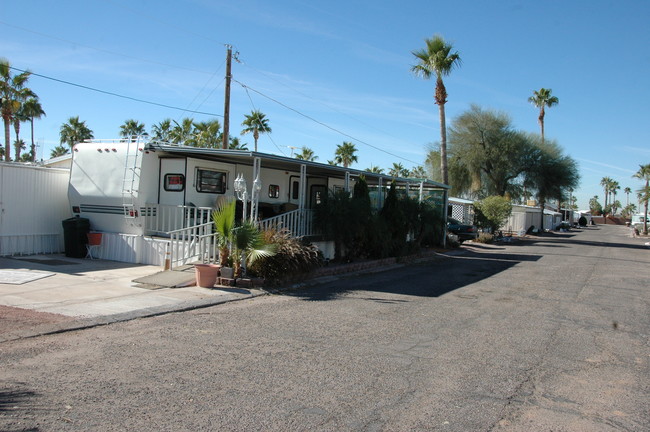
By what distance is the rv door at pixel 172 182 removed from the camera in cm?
1324

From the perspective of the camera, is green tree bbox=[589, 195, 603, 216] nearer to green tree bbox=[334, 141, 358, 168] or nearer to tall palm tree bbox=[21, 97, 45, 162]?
green tree bbox=[334, 141, 358, 168]

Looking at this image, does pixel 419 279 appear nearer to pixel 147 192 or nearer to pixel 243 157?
pixel 243 157

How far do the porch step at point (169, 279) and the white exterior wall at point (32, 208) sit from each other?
4915 millimetres

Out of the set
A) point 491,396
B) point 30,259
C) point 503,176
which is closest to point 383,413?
point 491,396

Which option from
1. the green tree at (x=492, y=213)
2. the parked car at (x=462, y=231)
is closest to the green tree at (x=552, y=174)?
the green tree at (x=492, y=213)

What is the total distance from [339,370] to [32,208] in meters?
11.4

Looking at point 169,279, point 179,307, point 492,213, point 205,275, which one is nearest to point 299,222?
point 205,275

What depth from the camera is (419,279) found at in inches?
510

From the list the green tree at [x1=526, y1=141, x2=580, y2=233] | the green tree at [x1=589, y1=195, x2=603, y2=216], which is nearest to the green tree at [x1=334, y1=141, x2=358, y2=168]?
the green tree at [x1=526, y1=141, x2=580, y2=233]

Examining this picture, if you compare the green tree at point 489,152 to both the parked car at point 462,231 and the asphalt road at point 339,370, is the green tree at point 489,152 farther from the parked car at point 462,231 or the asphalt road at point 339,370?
the asphalt road at point 339,370

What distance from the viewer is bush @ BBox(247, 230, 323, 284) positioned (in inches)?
408

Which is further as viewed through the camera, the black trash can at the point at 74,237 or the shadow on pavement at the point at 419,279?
the black trash can at the point at 74,237

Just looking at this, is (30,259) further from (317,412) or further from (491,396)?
(491,396)

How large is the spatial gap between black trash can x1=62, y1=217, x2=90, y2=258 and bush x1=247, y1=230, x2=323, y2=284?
5.53m
